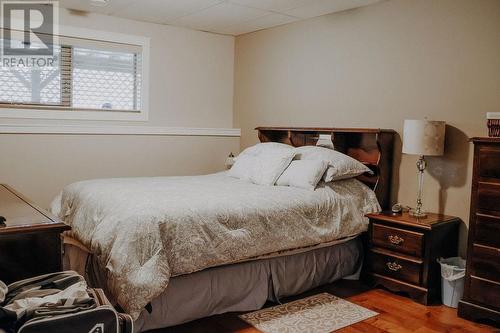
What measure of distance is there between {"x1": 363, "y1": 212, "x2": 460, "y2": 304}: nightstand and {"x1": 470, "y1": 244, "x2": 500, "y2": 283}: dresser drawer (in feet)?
1.07

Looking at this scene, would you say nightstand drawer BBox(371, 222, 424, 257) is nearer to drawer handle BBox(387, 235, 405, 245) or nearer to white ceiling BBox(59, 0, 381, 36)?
drawer handle BBox(387, 235, 405, 245)

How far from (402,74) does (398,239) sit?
1362 millimetres

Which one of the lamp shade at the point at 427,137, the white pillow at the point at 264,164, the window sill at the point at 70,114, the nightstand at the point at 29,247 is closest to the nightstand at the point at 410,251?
the lamp shade at the point at 427,137

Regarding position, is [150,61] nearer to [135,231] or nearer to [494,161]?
[135,231]

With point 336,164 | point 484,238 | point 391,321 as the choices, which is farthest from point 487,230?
point 336,164

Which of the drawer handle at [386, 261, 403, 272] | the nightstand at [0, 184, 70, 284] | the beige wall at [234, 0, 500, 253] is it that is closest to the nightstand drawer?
the drawer handle at [386, 261, 403, 272]

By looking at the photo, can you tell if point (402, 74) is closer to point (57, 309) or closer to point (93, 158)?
point (93, 158)

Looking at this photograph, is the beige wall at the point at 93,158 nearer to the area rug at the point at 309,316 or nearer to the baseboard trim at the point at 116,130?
the baseboard trim at the point at 116,130

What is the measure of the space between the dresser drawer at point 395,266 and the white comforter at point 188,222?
0.26 m

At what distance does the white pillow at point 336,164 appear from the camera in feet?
11.5

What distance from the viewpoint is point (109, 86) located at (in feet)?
15.0

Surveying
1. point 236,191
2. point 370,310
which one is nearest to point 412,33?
point 236,191

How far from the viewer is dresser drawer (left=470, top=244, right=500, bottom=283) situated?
108 inches

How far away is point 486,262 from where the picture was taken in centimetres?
278
